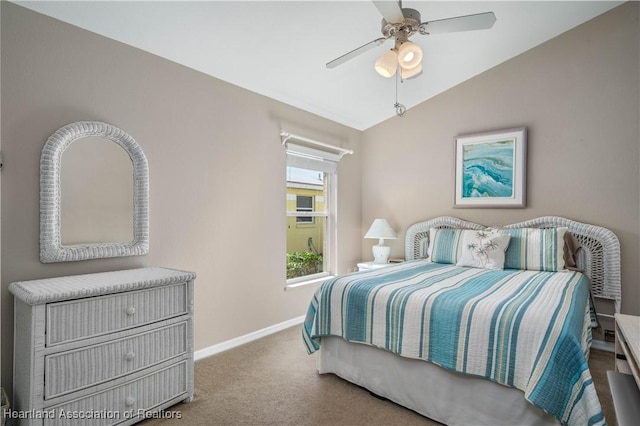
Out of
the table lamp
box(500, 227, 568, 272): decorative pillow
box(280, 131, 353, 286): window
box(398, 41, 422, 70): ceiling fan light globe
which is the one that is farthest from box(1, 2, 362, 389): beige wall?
box(500, 227, 568, 272): decorative pillow

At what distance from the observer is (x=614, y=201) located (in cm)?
308

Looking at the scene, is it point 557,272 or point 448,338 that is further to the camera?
point 557,272

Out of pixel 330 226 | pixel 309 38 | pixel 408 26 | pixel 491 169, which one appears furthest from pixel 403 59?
pixel 330 226

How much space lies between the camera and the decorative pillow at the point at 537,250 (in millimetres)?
2969

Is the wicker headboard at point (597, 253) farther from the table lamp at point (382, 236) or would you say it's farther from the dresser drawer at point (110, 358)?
the dresser drawer at point (110, 358)

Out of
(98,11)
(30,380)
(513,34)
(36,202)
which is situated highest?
(513,34)

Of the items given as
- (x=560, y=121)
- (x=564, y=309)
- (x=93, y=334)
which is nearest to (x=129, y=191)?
(x=93, y=334)

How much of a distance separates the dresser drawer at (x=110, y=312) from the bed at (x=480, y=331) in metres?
0.97

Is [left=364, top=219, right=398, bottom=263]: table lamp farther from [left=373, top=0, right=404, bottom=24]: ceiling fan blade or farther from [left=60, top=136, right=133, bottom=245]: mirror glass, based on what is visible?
[left=60, top=136, right=133, bottom=245]: mirror glass

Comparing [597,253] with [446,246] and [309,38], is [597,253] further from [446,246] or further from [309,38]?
[309,38]

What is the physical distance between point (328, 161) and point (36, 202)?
278 cm

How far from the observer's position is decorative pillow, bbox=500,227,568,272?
297cm

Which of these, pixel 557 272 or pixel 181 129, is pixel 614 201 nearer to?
pixel 557 272

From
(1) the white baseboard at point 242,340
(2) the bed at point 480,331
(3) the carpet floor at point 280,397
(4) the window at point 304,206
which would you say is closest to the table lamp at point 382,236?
(4) the window at point 304,206
